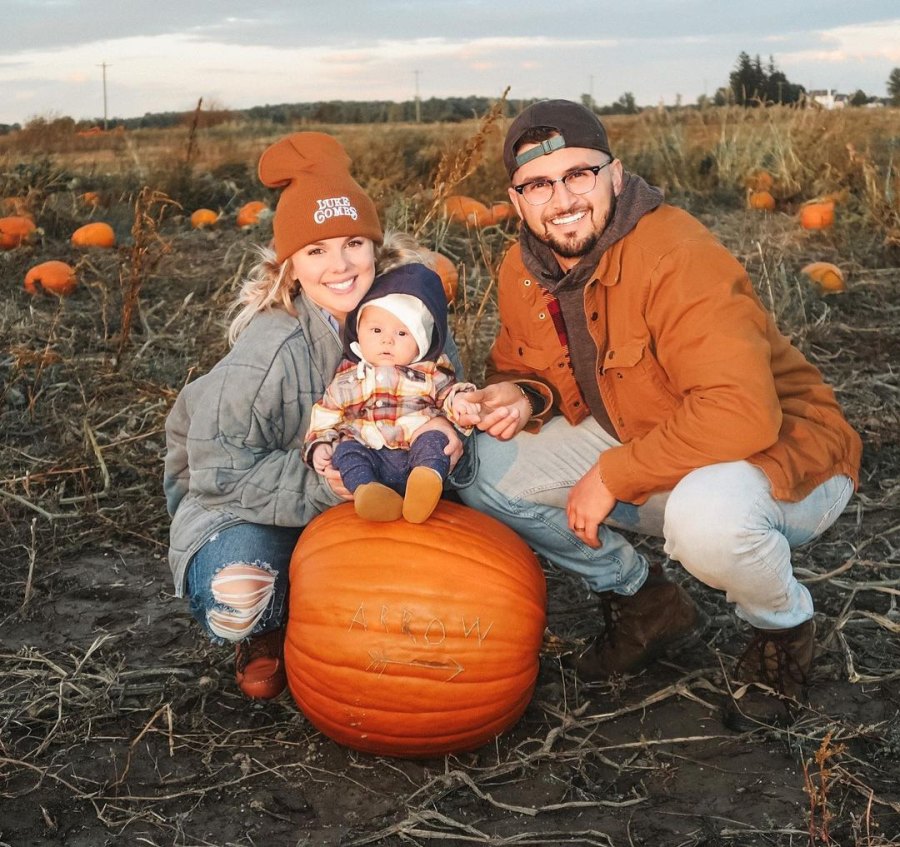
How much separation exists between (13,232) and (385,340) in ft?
19.5

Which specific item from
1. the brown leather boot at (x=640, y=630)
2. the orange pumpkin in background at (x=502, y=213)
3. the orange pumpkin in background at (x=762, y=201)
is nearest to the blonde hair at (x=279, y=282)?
the brown leather boot at (x=640, y=630)

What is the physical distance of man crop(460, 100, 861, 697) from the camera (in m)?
2.71

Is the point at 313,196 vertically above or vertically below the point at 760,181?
Answer: below

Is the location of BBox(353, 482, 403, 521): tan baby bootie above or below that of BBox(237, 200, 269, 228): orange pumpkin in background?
below

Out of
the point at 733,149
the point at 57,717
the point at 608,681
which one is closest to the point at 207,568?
the point at 57,717

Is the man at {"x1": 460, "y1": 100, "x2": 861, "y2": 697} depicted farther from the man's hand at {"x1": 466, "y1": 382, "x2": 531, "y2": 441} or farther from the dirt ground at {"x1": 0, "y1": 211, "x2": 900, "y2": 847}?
the dirt ground at {"x1": 0, "y1": 211, "x2": 900, "y2": 847}

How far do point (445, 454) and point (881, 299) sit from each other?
4758 mm

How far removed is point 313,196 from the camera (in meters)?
2.98

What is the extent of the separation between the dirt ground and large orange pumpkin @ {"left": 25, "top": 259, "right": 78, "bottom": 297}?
2.59m

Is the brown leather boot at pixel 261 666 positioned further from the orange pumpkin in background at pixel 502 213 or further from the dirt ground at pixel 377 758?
the orange pumpkin in background at pixel 502 213

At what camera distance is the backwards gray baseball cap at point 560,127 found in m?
2.94

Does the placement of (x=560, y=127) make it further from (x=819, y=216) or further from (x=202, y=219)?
(x=202, y=219)

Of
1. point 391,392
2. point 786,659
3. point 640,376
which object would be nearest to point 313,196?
point 391,392

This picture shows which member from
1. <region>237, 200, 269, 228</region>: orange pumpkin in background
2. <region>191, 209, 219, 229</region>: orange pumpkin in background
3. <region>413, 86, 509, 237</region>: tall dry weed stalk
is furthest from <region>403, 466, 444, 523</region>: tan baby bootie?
<region>191, 209, 219, 229</region>: orange pumpkin in background
